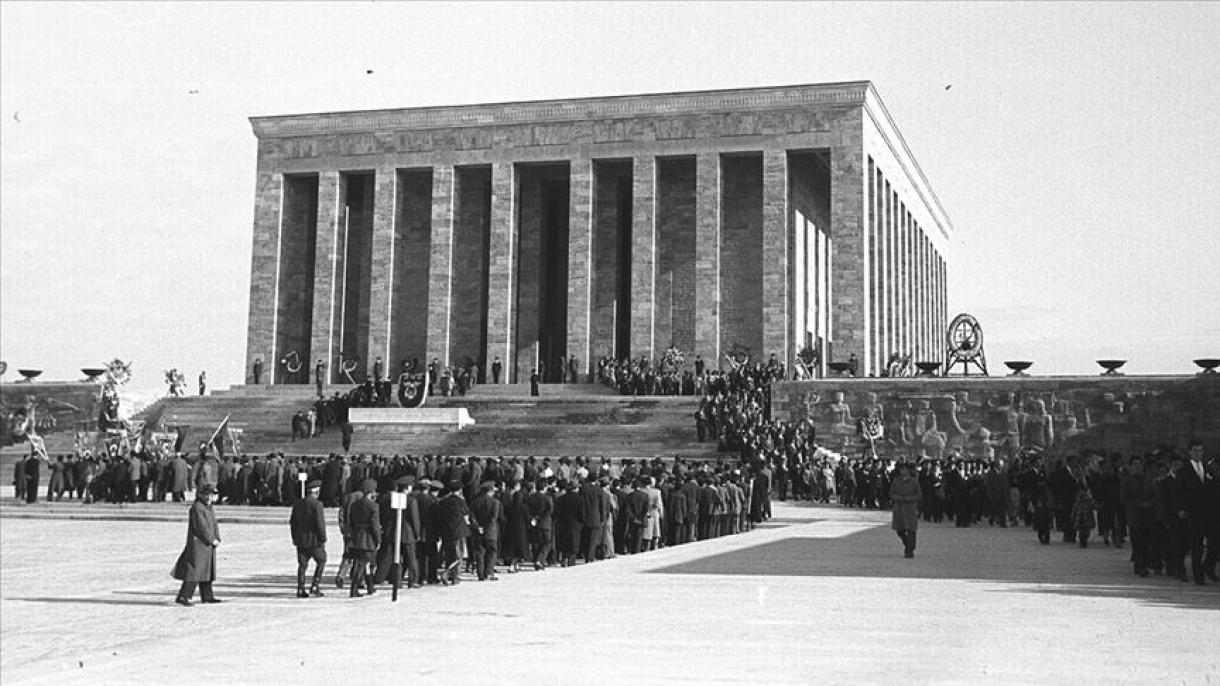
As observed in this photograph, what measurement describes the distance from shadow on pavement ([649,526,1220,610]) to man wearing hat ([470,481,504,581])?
1856mm

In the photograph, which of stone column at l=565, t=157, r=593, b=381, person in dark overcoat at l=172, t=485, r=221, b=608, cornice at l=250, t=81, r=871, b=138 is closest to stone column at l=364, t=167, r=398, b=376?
cornice at l=250, t=81, r=871, b=138

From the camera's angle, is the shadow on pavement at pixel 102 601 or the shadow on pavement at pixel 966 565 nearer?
the shadow on pavement at pixel 966 565

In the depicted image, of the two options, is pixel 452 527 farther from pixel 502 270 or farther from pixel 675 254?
pixel 675 254

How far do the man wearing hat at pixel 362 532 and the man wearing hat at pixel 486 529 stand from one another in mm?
1451

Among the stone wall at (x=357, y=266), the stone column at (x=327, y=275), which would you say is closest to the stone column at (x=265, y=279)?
the stone column at (x=327, y=275)

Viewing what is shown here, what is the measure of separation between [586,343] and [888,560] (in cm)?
2819

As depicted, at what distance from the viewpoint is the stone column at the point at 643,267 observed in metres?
42.2

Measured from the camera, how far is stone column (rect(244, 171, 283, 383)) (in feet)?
149

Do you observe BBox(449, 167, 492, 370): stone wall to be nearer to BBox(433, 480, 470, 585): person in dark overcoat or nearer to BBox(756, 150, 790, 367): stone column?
BBox(756, 150, 790, 367): stone column

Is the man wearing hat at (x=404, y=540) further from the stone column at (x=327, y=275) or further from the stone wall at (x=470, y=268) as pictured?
the stone column at (x=327, y=275)

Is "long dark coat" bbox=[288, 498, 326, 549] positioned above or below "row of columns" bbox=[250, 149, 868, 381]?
below

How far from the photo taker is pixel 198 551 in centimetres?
1202

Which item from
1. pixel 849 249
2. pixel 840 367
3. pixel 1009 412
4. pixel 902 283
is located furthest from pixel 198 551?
pixel 902 283

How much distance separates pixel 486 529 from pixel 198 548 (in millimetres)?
3155
